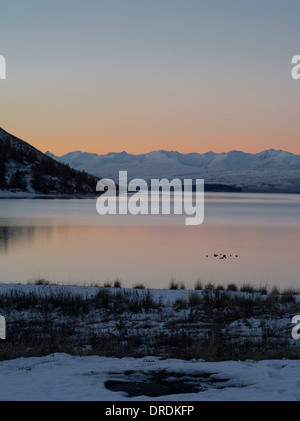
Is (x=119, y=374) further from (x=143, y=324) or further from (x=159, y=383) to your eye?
(x=143, y=324)

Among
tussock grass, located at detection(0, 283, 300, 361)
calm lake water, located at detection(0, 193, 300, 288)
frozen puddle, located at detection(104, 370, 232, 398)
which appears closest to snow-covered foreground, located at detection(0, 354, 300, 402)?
frozen puddle, located at detection(104, 370, 232, 398)

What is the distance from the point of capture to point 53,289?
17.0 metres

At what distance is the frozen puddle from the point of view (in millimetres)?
7227

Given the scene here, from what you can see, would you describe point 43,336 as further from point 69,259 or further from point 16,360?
point 69,259

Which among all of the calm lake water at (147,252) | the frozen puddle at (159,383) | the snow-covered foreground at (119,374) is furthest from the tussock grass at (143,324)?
the calm lake water at (147,252)

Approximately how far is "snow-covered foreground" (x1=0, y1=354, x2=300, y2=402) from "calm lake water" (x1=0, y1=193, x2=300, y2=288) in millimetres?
12540

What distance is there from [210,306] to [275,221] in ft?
145

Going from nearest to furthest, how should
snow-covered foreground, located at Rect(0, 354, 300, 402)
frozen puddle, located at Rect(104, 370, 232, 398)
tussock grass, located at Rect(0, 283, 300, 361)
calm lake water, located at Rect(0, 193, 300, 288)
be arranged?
snow-covered foreground, located at Rect(0, 354, 300, 402) < frozen puddle, located at Rect(104, 370, 232, 398) < tussock grass, located at Rect(0, 283, 300, 361) < calm lake water, located at Rect(0, 193, 300, 288)

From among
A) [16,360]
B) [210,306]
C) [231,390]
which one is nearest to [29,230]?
[210,306]

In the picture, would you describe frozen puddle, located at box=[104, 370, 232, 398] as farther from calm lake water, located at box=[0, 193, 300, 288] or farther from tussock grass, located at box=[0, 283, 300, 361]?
calm lake water, located at box=[0, 193, 300, 288]

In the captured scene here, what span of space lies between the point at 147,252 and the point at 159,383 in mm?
24787

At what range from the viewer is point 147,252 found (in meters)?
32.3

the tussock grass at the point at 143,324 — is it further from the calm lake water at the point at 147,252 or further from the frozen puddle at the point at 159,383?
the calm lake water at the point at 147,252

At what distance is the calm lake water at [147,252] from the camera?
23.8 m
